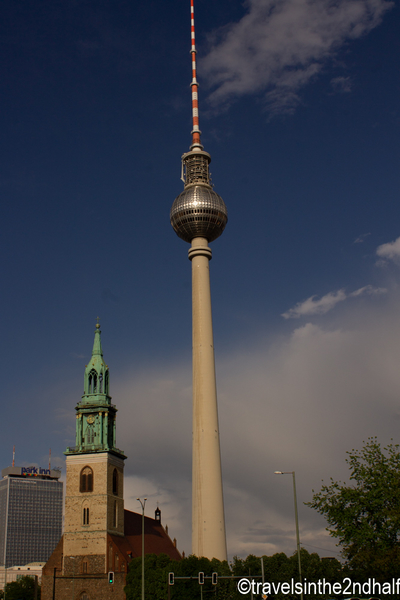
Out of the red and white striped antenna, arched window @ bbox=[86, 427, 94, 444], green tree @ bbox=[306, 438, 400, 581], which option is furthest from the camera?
the red and white striped antenna

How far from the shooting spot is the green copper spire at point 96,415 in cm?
9981

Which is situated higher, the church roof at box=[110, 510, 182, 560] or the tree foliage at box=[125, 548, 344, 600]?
the church roof at box=[110, 510, 182, 560]

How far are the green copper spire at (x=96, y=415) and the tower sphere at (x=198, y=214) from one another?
2512 centimetres

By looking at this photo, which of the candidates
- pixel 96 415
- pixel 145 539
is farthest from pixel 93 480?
pixel 145 539

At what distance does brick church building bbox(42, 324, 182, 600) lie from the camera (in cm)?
9106

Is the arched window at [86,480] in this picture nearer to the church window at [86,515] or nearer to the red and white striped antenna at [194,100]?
the church window at [86,515]

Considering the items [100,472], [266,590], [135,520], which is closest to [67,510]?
[100,472]

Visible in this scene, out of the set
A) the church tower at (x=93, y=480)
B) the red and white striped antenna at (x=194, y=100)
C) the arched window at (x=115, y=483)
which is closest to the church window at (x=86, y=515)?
→ the church tower at (x=93, y=480)

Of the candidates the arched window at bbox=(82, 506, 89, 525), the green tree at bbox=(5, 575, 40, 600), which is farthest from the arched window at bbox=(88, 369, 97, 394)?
the green tree at bbox=(5, 575, 40, 600)

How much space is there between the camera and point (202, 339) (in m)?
102

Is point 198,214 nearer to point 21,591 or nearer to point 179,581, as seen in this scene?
point 179,581

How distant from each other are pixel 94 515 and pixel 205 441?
59.8 ft

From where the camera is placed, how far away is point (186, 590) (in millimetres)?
79562

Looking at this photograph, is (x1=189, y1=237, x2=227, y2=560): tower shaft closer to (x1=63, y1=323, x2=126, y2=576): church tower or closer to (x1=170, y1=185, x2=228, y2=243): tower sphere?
(x1=170, y1=185, x2=228, y2=243): tower sphere
